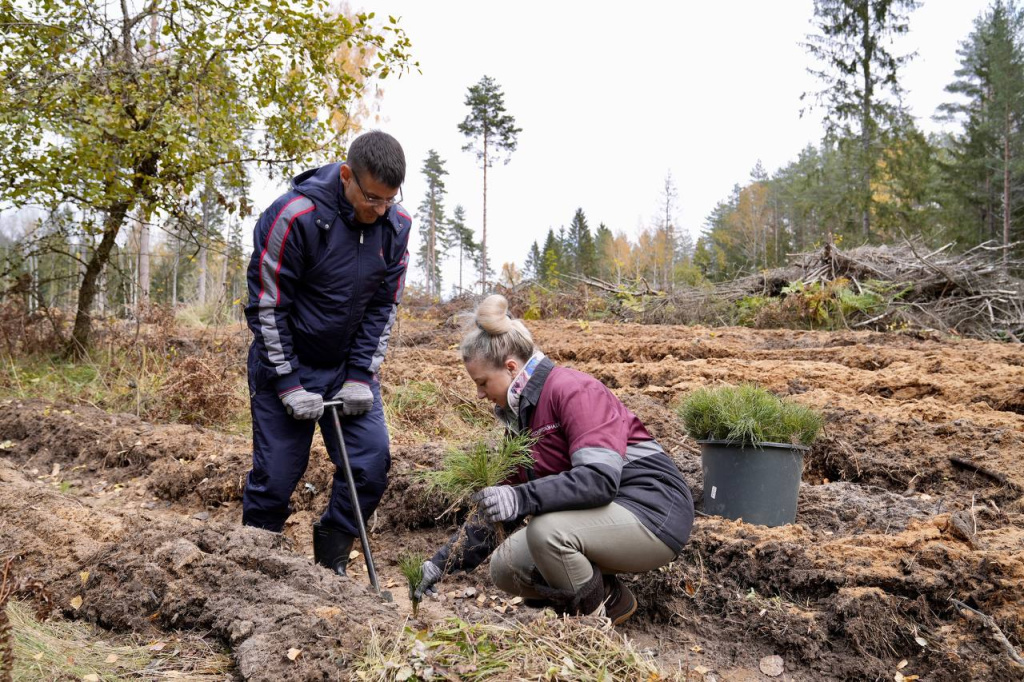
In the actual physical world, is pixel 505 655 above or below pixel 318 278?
below

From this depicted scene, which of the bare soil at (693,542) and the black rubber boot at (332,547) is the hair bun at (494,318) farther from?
the black rubber boot at (332,547)

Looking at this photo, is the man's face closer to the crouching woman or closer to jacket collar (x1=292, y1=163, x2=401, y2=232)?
jacket collar (x1=292, y1=163, x2=401, y2=232)

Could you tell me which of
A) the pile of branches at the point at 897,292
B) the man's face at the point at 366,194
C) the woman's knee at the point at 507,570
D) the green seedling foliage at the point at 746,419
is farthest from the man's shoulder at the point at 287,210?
the pile of branches at the point at 897,292

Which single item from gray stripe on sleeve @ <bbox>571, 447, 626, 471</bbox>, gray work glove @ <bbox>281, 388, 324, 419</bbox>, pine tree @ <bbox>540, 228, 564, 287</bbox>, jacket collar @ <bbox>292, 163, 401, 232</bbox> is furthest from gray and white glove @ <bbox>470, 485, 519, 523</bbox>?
pine tree @ <bbox>540, 228, 564, 287</bbox>

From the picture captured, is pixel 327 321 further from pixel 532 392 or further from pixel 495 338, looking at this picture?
pixel 532 392

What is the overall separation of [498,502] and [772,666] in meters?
1.35

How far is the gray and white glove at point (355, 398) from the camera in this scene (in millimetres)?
3219

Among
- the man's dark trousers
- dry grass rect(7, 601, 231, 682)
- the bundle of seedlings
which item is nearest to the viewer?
dry grass rect(7, 601, 231, 682)

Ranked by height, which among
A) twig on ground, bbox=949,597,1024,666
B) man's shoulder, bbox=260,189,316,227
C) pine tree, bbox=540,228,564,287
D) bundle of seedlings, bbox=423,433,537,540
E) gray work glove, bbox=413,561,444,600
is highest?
pine tree, bbox=540,228,564,287

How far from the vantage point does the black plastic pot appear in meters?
3.72

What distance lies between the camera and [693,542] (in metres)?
3.47

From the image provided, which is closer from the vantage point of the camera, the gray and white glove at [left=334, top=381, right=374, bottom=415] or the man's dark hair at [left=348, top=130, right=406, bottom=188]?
the man's dark hair at [left=348, top=130, right=406, bottom=188]

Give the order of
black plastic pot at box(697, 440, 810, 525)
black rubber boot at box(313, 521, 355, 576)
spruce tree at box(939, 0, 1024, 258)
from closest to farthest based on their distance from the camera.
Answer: black rubber boot at box(313, 521, 355, 576) → black plastic pot at box(697, 440, 810, 525) → spruce tree at box(939, 0, 1024, 258)

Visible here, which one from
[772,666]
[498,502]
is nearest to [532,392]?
[498,502]
